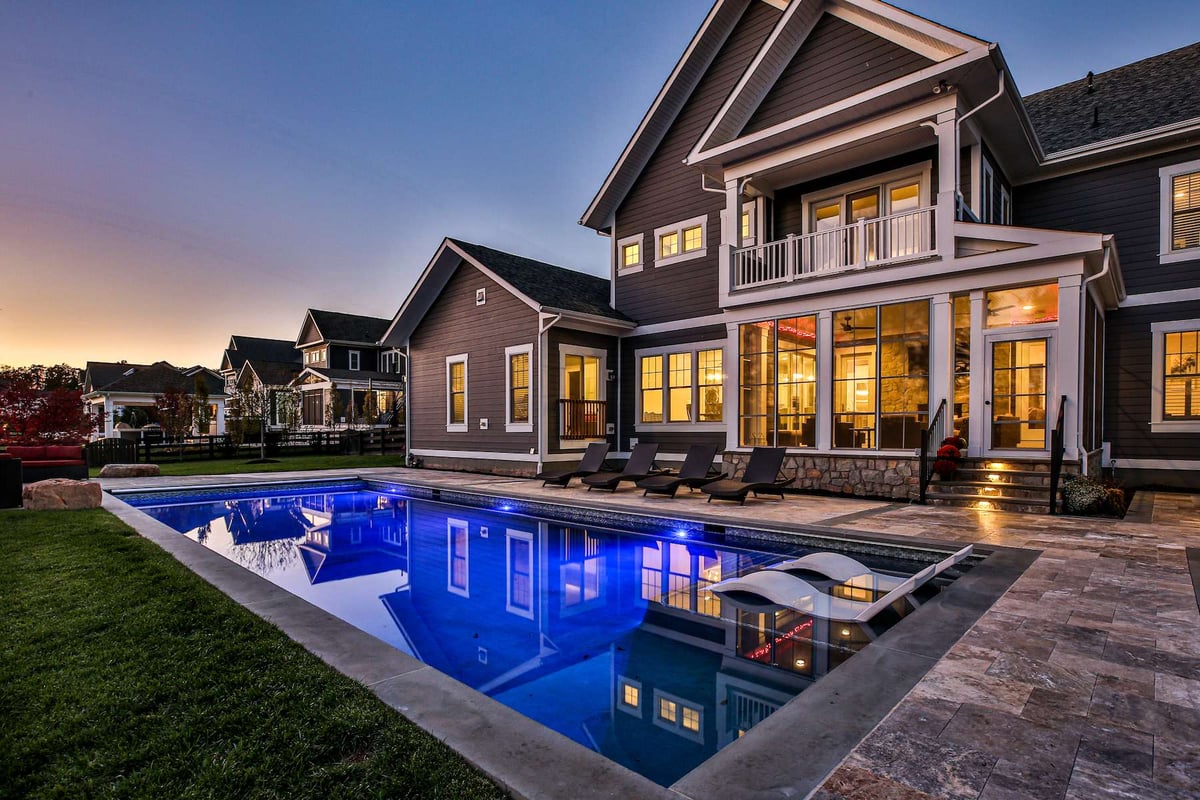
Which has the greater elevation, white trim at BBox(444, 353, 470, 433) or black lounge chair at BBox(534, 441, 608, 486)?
white trim at BBox(444, 353, 470, 433)

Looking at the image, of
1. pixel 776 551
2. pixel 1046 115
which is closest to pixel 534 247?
pixel 1046 115

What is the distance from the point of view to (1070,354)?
8148mm

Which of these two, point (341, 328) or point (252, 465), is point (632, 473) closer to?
point (252, 465)

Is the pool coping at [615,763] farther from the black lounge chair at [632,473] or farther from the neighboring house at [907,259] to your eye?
the black lounge chair at [632,473]

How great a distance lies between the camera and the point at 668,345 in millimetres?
13789

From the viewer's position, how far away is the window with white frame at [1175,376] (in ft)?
31.9

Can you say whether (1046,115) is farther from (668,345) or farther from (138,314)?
(138,314)

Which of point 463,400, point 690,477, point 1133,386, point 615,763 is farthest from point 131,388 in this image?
point 1133,386

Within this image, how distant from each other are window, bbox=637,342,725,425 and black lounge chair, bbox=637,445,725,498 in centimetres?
231

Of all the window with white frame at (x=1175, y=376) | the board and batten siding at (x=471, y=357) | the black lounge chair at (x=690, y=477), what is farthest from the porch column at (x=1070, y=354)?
the board and batten siding at (x=471, y=357)

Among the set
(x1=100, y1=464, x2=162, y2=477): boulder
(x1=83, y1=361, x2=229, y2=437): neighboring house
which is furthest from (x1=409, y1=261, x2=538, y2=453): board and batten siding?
(x1=83, y1=361, x2=229, y2=437): neighboring house

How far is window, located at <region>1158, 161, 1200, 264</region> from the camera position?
973cm

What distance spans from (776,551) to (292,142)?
84.2 feet

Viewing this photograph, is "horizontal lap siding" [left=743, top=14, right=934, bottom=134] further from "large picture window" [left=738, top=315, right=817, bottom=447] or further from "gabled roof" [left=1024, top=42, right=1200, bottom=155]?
"large picture window" [left=738, top=315, right=817, bottom=447]
